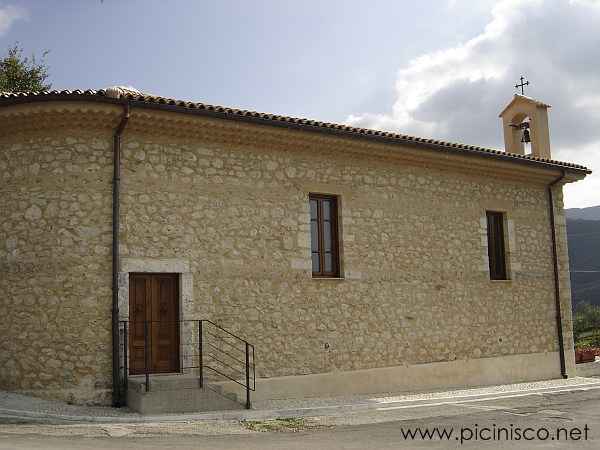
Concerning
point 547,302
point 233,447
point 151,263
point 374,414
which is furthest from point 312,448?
point 547,302

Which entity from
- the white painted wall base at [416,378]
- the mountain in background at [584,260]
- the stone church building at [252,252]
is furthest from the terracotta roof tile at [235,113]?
the mountain in background at [584,260]

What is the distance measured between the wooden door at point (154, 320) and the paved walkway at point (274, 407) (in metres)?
1.05

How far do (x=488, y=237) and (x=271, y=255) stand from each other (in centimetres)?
574

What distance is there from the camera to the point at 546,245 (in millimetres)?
16281

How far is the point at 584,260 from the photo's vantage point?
311 ft

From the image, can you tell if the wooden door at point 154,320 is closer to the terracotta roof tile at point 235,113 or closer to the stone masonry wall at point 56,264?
the stone masonry wall at point 56,264

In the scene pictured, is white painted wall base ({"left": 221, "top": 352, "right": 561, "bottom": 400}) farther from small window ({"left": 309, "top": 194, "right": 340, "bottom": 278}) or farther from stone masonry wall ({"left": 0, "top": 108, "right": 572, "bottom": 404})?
small window ({"left": 309, "top": 194, "right": 340, "bottom": 278})

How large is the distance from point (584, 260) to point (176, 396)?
94357mm

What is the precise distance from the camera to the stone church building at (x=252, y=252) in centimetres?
1030

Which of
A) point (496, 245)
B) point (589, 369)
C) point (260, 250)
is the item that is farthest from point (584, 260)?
point (260, 250)

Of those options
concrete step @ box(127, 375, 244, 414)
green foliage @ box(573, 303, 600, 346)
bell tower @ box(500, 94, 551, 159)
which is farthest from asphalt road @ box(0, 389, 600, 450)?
green foliage @ box(573, 303, 600, 346)

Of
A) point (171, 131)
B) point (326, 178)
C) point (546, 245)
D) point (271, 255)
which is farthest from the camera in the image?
point (546, 245)

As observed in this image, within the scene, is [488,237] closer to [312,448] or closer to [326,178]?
[326,178]

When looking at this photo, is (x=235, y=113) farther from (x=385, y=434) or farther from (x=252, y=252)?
(x=385, y=434)
